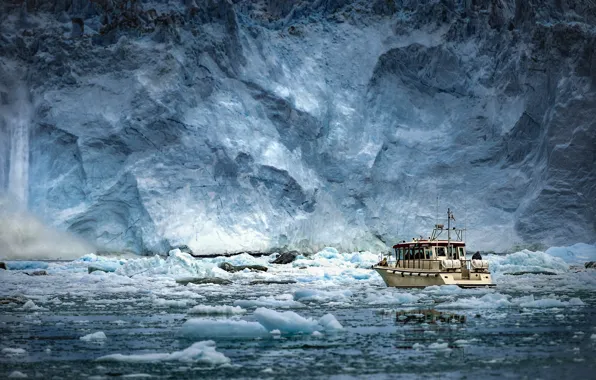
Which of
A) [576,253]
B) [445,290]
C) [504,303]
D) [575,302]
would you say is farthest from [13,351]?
[576,253]

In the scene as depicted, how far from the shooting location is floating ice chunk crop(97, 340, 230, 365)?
7371mm

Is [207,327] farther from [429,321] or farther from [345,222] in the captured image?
[345,222]

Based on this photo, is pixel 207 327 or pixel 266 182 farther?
pixel 266 182

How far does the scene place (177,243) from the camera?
2953cm

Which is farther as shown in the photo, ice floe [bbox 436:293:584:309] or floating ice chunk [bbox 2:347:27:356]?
ice floe [bbox 436:293:584:309]

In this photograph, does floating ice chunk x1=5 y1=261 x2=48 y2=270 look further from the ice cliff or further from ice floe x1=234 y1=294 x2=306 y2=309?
ice floe x1=234 y1=294 x2=306 y2=309

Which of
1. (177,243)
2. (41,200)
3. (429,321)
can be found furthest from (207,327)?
(41,200)

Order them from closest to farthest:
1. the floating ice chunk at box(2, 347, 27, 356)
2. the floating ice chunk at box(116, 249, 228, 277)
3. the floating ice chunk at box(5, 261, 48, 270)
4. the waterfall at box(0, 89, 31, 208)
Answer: the floating ice chunk at box(2, 347, 27, 356)
the floating ice chunk at box(116, 249, 228, 277)
the floating ice chunk at box(5, 261, 48, 270)
the waterfall at box(0, 89, 31, 208)

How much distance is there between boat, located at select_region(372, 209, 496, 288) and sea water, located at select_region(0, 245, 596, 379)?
510 mm

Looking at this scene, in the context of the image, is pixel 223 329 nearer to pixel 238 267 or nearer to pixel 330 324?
pixel 330 324

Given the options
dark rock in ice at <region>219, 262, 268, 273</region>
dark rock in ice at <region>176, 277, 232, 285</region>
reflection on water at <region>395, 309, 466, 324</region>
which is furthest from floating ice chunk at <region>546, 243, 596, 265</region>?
reflection on water at <region>395, 309, 466, 324</region>

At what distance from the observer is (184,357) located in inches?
294

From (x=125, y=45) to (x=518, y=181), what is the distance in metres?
16.8

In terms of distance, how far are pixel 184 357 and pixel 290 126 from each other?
25.1 metres
